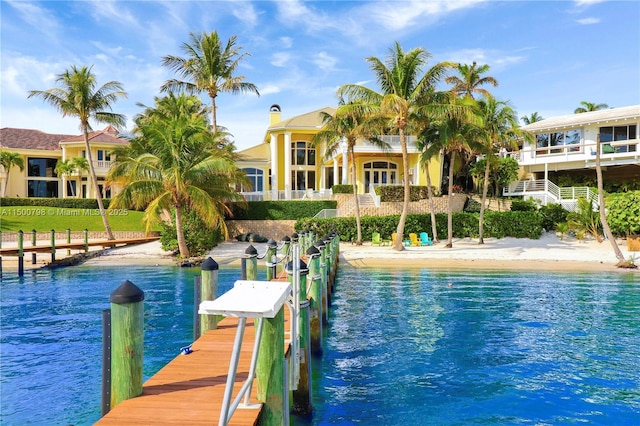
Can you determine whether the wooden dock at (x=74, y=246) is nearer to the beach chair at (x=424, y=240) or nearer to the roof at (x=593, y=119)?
the beach chair at (x=424, y=240)

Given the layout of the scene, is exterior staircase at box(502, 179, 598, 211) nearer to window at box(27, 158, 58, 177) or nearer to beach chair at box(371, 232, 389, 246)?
beach chair at box(371, 232, 389, 246)

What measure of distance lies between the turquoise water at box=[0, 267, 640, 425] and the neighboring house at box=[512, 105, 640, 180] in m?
19.6

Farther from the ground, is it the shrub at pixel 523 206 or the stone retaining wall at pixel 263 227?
the shrub at pixel 523 206

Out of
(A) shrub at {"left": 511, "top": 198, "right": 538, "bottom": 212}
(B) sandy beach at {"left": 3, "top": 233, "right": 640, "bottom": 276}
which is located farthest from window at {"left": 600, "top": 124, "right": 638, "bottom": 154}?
(B) sandy beach at {"left": 3, "top": 233, "right": 640, "bottom": 276}

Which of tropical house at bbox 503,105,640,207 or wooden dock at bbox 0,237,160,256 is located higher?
tropical house at bbox 503,105,640,207

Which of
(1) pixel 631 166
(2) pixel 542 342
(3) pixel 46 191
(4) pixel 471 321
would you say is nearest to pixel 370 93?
(4) pixel 471 321

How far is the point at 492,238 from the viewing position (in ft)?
98.4

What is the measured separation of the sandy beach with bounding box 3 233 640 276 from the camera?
23016mm

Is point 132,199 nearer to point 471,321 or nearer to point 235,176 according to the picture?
point 235,176

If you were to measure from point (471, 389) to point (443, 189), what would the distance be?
31827 millimetres

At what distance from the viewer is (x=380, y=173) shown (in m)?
39.4

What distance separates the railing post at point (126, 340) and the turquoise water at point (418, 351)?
8.89 ft

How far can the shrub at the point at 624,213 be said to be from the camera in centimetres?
2647

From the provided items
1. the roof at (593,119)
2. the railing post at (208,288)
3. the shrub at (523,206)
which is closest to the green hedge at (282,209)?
the shrub at (523,206)
